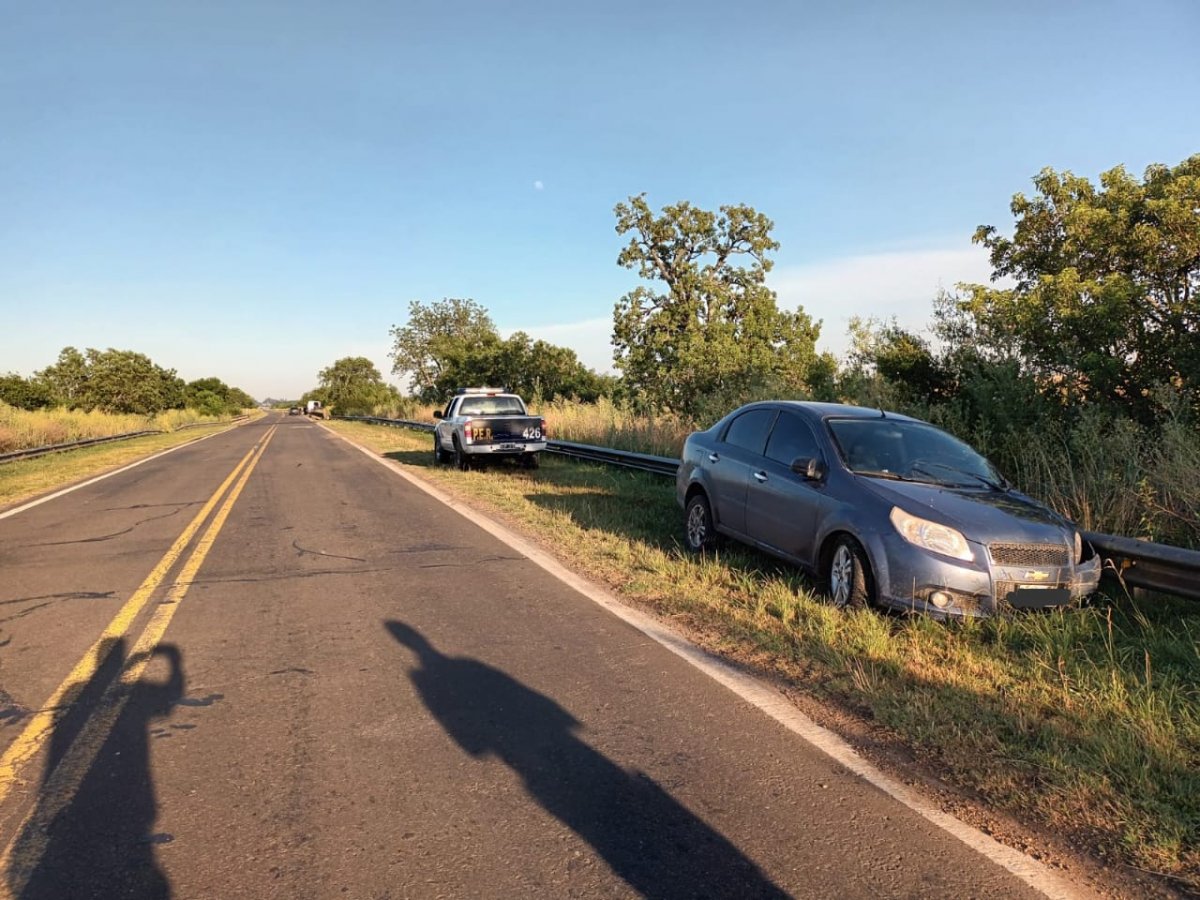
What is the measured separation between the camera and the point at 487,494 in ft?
41.9

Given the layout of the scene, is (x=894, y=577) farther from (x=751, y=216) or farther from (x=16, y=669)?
(x=751, y=216)

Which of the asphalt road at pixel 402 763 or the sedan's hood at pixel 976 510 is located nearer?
the asphalt road at pixel 402 763

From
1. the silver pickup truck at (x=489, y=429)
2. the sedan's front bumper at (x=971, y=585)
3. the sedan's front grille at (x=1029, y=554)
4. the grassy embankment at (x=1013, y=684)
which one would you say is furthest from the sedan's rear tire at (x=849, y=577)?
the silver pickup truck at (x=489, y=429)

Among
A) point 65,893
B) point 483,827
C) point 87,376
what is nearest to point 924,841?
point 483,827

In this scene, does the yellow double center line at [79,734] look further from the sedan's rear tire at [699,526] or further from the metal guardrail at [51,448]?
the metal guardrail at [51,448]

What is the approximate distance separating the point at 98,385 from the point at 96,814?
218 ft

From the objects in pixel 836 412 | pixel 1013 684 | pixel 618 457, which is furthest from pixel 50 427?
pixel 1013 684

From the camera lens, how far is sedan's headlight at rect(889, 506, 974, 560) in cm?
505

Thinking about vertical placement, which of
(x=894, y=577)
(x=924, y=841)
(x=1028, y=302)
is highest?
(x=1028, y=302)

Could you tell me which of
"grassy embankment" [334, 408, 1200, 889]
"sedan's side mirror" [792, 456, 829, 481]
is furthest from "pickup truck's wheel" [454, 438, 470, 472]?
"sedan's side mirror" [792, 456, 829, 481]

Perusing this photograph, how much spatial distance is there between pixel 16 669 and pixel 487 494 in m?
8.21

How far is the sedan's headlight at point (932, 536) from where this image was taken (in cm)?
505

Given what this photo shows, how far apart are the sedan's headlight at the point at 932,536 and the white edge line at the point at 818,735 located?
61.9 inches

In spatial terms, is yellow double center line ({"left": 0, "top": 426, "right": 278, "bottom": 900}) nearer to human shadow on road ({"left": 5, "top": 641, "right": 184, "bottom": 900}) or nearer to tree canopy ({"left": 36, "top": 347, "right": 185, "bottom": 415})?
human shadow on road ({"left": 5, "top": 641, "right": 184, "bottom": 900})
